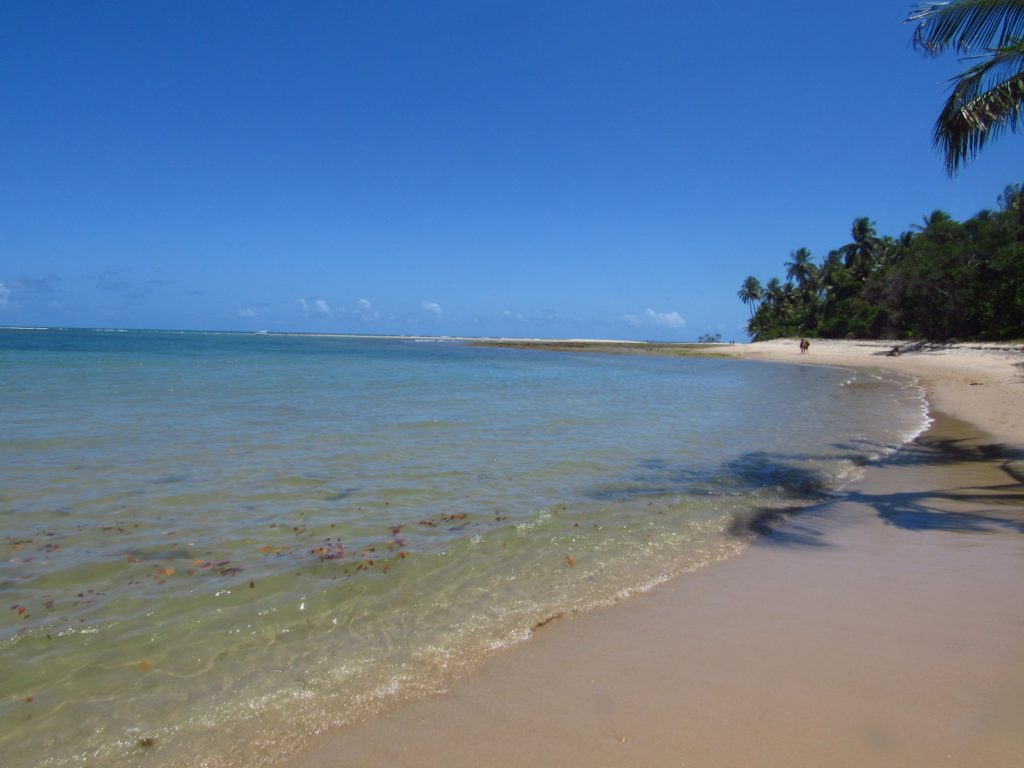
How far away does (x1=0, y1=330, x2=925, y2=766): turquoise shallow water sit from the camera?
10.6 ft

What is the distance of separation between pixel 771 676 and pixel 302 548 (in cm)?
→ 416

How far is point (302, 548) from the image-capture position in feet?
18.3

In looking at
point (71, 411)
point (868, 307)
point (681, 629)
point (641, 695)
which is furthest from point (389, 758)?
point (868, 307)

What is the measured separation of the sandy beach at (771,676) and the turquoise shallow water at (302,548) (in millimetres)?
373

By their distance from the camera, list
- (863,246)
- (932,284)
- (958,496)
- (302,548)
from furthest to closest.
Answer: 1. (863,246)
2. (932,284)
3. (958,496)
4. (302,548)

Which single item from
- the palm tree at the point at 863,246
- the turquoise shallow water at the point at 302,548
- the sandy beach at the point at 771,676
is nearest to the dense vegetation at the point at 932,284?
the palm tree at the point at 863,246

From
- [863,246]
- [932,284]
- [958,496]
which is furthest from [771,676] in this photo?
[863,246]

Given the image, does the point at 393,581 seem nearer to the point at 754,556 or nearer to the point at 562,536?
the point at 562,536

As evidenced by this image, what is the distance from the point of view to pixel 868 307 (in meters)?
59.9

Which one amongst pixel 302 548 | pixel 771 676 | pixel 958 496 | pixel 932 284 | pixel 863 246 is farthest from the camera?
pixel 863 246

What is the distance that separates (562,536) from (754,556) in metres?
1.86

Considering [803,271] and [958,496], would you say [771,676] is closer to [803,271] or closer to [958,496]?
[958,496]

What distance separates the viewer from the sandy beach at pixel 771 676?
2.69m

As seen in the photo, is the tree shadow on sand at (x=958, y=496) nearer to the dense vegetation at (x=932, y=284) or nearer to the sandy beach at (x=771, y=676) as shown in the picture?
the sandy beach at (x=771, y=676)
